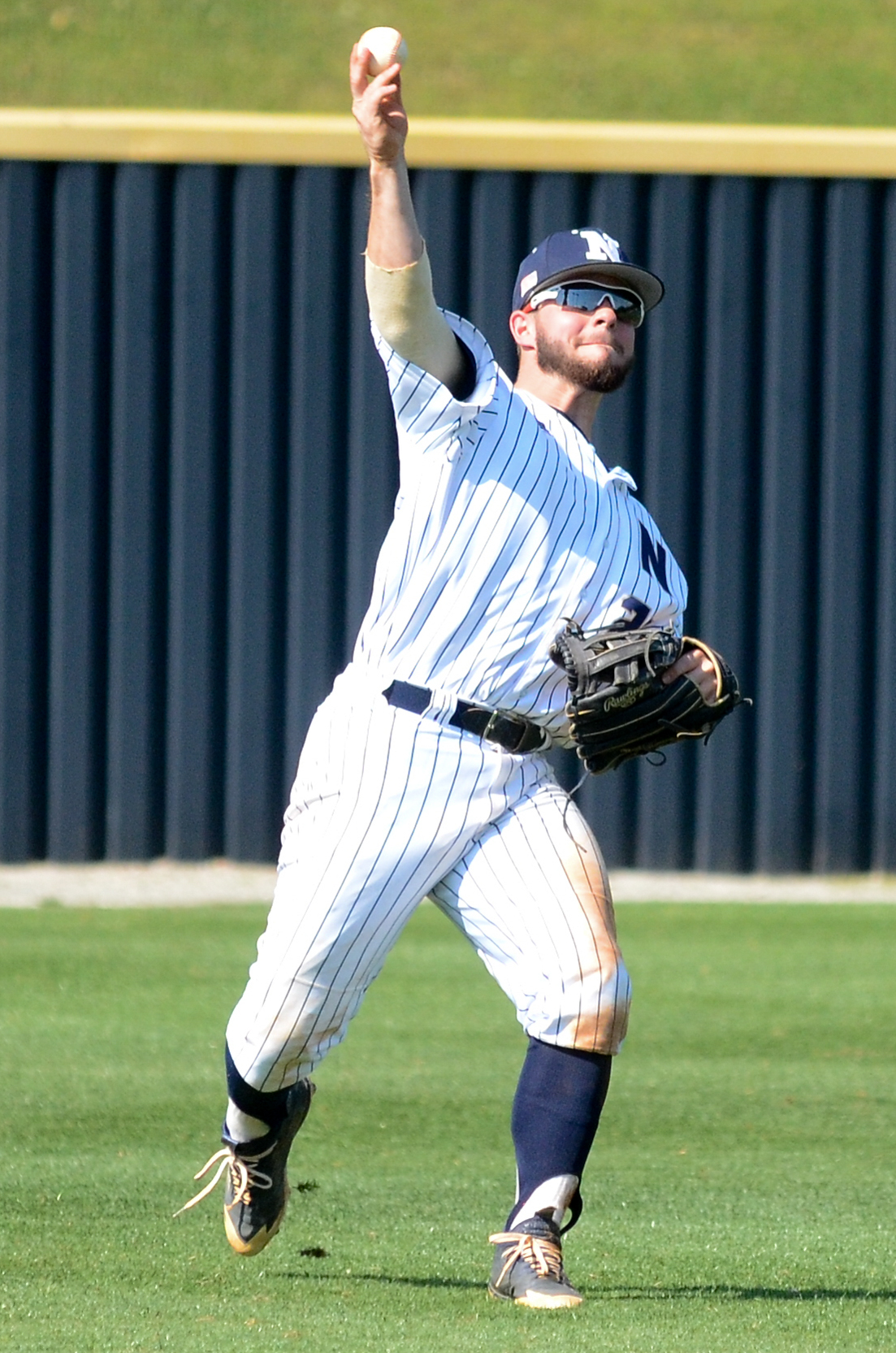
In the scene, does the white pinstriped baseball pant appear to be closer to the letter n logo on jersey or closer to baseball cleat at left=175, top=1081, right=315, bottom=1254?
baseball cleat at left=175, top=1081, right=315, bottom=1254

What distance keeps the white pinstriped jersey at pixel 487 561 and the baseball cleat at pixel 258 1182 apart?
851 mm

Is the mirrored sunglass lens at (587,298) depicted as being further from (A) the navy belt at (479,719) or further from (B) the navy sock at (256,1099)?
(B) the navy sock at (256,1099)

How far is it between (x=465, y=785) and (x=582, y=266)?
3.27 ft

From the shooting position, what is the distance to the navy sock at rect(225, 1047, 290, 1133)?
3.51 m

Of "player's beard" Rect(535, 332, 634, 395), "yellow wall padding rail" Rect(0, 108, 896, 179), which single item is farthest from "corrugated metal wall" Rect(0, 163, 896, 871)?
"player's beard" Rect(535, 332, 634, 395)

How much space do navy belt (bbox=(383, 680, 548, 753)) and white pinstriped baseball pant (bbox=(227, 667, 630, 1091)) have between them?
2 centimetres

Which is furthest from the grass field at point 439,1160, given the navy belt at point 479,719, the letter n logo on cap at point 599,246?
the letter n logo on cap at point 599,246

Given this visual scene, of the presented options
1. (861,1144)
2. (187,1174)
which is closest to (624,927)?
(861,1144)

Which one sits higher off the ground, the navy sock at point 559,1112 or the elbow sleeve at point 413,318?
the elbow sleeve at point 413,318

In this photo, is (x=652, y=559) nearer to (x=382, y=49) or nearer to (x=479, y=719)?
(x=479, y=719)

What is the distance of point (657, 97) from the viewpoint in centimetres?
1466

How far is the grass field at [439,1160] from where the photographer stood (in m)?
3.21

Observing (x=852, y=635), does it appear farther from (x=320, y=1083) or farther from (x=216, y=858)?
(x=320, y=1083)

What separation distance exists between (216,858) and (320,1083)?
3645mm
